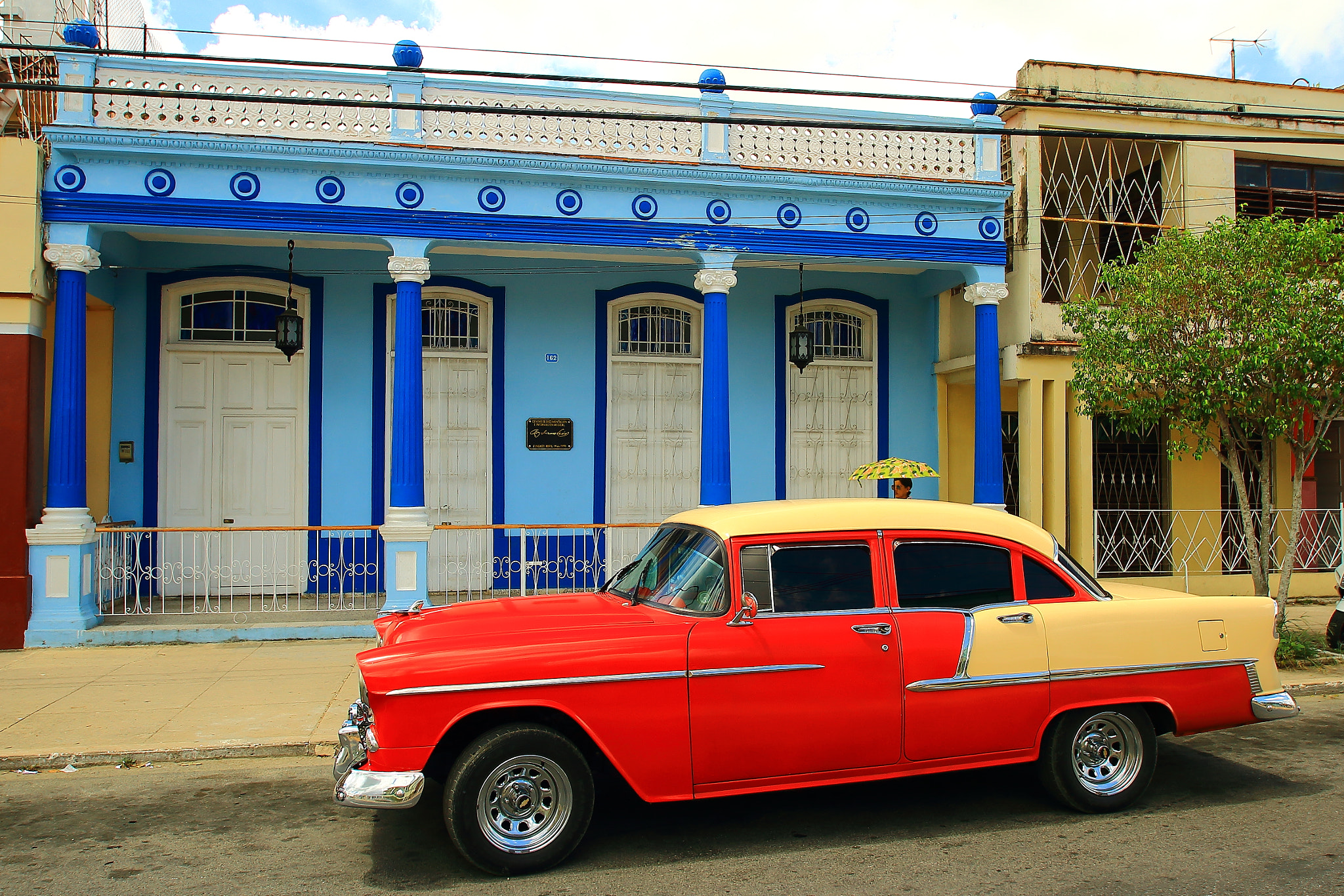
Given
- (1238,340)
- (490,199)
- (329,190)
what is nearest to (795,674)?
(1238,340)

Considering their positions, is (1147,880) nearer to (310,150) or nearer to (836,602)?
(836,602)

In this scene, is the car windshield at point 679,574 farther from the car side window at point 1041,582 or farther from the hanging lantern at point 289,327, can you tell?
the hanging lantern at point 289,327

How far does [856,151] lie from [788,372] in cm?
297

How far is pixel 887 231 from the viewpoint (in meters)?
11.0

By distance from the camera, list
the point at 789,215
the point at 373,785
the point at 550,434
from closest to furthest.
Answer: the point at 373,785
the point at 789,215
the point at 550,434

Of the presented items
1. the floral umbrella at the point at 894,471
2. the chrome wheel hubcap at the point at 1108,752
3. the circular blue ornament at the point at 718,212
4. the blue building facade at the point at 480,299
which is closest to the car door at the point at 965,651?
the chrome wheel hubcap at the point at 1108,752

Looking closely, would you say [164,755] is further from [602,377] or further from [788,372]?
[788,372]

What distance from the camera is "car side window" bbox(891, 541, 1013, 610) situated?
186 inches

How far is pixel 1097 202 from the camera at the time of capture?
41.1 ft

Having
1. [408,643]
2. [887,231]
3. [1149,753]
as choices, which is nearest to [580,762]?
[408,643]

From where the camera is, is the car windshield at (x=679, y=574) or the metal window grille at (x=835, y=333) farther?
the metal window grille at (x=835, y=333)

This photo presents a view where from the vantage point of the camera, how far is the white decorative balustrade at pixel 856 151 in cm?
1058

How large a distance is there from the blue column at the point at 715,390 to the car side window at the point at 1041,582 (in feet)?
17.8

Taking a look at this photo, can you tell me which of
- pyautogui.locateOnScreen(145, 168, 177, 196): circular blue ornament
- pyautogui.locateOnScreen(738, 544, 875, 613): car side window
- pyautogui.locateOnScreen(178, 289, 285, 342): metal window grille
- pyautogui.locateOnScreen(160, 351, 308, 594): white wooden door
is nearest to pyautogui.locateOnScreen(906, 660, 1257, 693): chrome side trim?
pyautogui.locateOnScreen(738, 544, 875, 613): car side window
